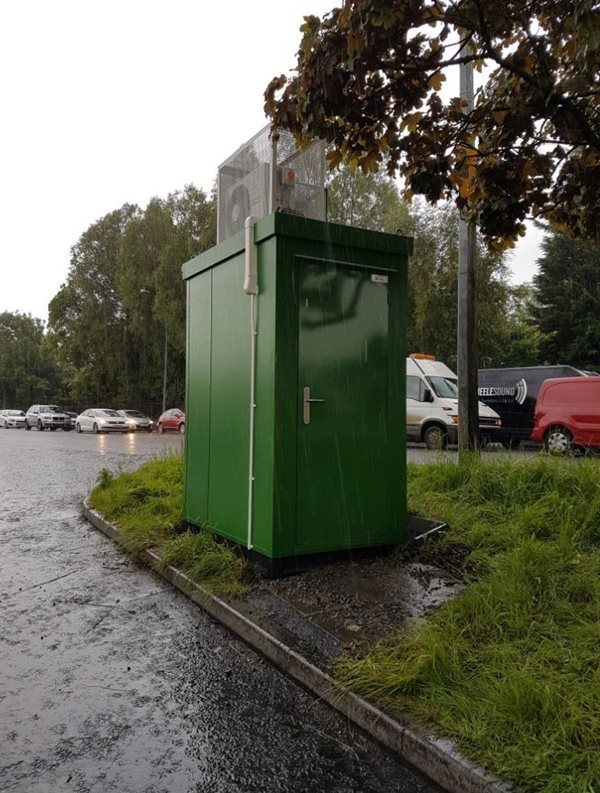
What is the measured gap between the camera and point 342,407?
5016mm

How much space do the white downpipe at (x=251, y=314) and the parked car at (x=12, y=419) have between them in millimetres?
46152

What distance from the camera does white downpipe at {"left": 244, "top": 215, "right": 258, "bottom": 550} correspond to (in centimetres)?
495

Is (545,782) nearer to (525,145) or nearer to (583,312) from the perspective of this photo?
(525,145)

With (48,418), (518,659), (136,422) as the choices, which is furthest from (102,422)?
(518,659)

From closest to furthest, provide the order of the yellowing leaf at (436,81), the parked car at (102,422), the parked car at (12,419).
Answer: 1. the yellowing leaf at (436,81)
2. the parked car at (102,422)
3. the parked car at (12,419)

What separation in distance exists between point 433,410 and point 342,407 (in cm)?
1239

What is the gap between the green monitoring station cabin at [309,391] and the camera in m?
4.75

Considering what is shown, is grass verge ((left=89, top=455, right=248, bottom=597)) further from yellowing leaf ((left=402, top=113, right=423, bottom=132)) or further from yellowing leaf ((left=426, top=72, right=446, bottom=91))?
yellowing leaf ((left=426, top=72, right=446, bottom=91))

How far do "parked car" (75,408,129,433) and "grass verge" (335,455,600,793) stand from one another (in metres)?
30.2

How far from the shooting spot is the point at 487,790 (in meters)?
2.30

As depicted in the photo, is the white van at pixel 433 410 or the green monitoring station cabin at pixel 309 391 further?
the white van at pixel 433 410

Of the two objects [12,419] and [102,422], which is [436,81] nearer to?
[102,422]

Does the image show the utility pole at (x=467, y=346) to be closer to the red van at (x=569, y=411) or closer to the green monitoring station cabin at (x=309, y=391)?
the green monitoring station cabin at (x=309, y=391)

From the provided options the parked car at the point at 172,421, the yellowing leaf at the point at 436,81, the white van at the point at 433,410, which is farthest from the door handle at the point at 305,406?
the parked car at the point at 172,421
